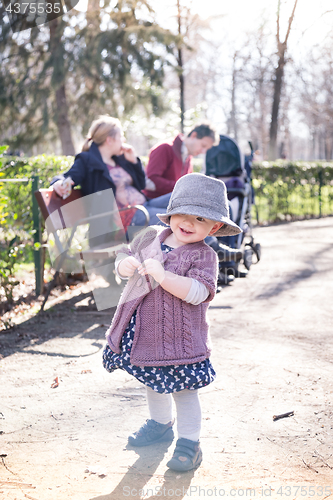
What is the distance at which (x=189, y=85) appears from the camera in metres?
36.1

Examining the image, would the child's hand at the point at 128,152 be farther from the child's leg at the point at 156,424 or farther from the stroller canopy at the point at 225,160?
the child's leg at the point at 156,424

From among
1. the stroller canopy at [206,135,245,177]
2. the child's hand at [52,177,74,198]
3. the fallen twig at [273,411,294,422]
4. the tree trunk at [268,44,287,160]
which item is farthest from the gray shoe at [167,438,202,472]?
the tree trunk at [268,44,287,160]

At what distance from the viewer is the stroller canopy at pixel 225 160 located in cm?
613

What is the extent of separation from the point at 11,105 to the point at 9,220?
892 centimetres

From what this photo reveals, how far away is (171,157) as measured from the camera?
211 inches

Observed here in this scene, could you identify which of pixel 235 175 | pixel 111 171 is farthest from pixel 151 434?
pixel 235 175

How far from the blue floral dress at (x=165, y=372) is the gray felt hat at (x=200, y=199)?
24 centimetres

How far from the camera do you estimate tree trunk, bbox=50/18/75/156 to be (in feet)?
39.0

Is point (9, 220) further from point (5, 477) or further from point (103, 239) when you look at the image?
point (5, 477)

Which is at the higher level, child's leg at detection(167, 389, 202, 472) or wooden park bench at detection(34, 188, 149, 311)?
wooden park bench at detection(34, 188, 149, 311)

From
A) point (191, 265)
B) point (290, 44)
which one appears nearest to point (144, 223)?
point (191, 265)

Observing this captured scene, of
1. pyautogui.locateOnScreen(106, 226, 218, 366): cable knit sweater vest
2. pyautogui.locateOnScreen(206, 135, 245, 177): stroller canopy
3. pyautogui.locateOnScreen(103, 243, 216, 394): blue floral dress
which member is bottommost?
pyautogui.locateOnScreen(103, 243, 216, 394): blue floral dress

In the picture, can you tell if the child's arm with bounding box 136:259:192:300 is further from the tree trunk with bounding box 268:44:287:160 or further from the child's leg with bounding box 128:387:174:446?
the tree trunk with bounding box 268:44:287:160

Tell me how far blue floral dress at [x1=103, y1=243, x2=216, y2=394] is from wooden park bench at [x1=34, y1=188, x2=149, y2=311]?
2065 mm
